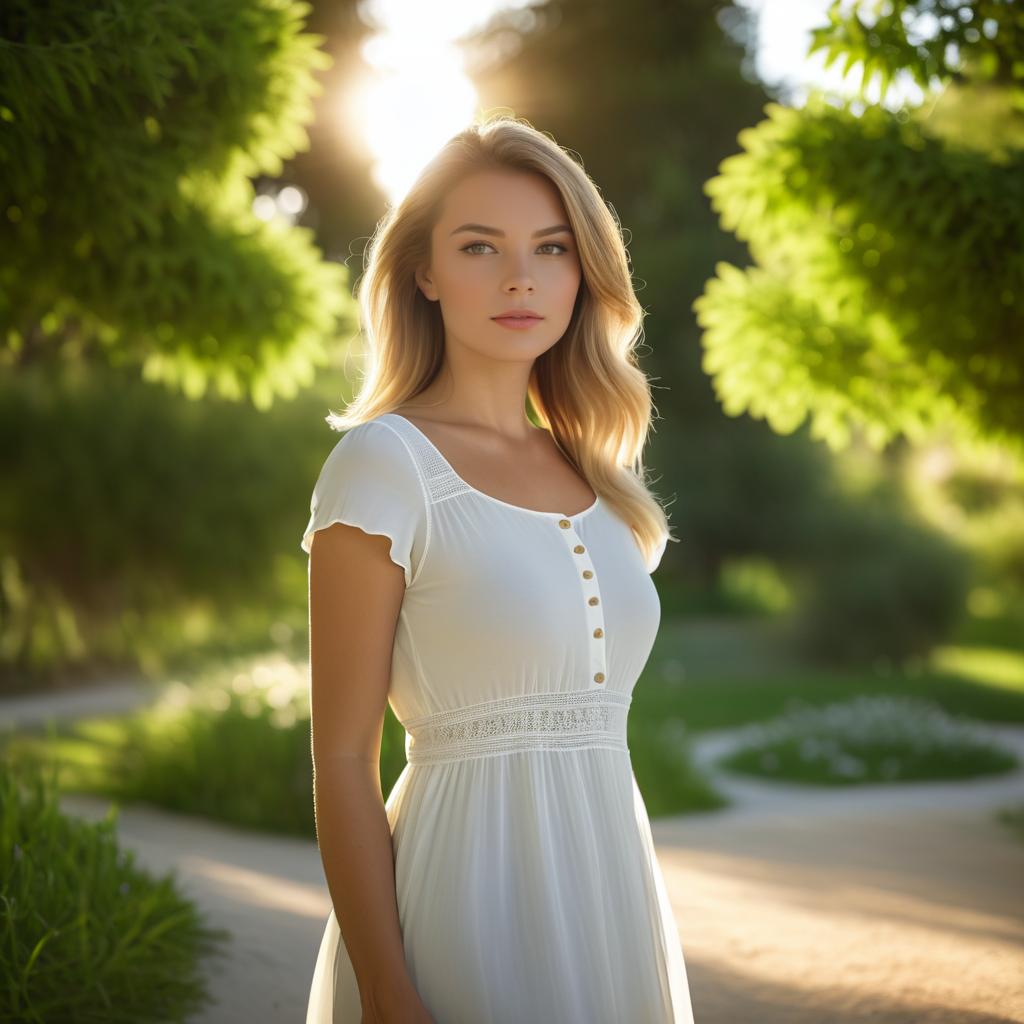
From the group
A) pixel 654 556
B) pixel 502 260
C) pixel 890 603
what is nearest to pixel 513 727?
pixel 654 556

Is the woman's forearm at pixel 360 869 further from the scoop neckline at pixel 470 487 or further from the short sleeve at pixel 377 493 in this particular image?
the scoop neckline at pixel 470 487

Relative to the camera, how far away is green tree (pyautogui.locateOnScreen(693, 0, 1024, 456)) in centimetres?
471

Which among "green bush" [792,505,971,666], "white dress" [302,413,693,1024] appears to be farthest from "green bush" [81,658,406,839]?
"green bush" [792,505,971,666]

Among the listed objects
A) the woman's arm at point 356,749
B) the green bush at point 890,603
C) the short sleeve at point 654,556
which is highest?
the green bush at point 890,603

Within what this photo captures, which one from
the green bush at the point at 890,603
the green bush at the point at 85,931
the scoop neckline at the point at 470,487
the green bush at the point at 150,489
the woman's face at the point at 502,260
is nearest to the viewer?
the scoop neckline at the point at 470,487

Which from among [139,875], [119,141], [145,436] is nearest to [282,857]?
[139,875]

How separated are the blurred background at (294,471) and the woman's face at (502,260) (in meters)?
1.85

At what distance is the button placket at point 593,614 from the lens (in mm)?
1956

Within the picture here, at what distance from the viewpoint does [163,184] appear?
14.7 feet

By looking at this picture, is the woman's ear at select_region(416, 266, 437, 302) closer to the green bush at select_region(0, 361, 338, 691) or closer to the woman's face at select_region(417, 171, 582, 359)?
the woman's face at select_region(417, 171, 582, 359)

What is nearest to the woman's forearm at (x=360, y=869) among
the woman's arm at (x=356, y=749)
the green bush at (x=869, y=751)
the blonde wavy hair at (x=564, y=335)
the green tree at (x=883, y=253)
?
the woman's arm at (x=356, y=749)

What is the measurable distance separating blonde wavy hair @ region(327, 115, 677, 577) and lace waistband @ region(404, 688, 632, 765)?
446 millimetres

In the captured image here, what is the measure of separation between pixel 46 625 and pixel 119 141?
1087 centimetres

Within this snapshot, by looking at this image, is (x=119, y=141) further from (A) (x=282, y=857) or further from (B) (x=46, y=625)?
(B) (x=46, y=625)
